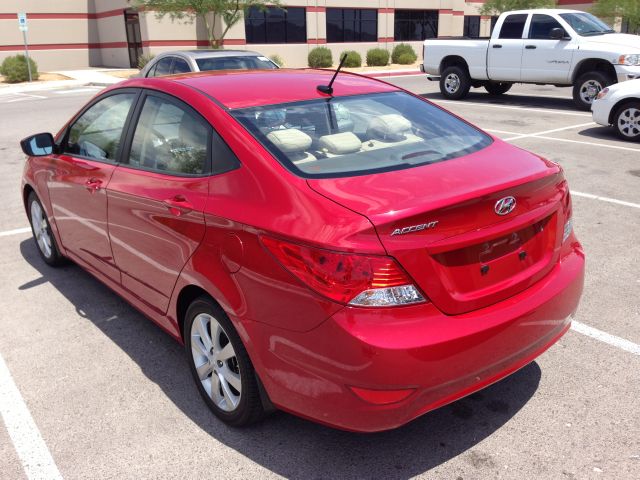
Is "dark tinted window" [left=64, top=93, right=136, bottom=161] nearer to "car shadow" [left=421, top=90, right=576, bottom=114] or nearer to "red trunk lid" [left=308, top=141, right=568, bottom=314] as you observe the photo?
"red trunk lid" [left=308, top=141, right=568, bottom=314]

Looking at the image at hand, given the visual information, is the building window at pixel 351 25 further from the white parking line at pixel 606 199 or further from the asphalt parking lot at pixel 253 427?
the asphalt parking lot at pixel 253 427

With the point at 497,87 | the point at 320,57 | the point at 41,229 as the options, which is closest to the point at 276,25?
the point at 320,57

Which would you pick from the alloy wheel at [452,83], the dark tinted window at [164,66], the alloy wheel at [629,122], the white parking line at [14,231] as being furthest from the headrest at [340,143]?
the alloy wheel at [452,83]

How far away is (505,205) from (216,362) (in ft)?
5.28

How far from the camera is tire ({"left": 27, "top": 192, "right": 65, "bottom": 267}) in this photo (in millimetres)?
5242

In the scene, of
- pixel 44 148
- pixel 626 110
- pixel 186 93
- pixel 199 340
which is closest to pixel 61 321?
pixel 44 148


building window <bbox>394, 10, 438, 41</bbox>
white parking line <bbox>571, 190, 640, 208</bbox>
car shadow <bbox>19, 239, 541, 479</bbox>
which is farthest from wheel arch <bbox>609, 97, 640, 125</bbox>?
building window <bbox>394, 10, 438, 41</bbox>

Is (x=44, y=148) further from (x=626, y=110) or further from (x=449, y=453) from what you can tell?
(x=626, y=110)

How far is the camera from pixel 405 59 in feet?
112

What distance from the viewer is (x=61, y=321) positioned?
4496mm

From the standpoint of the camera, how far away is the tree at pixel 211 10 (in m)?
26.5

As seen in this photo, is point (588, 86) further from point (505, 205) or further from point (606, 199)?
point (505, 205)

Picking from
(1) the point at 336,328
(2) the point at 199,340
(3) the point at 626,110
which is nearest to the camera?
(1) the point at 336,328

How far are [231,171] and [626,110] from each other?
363 inches
